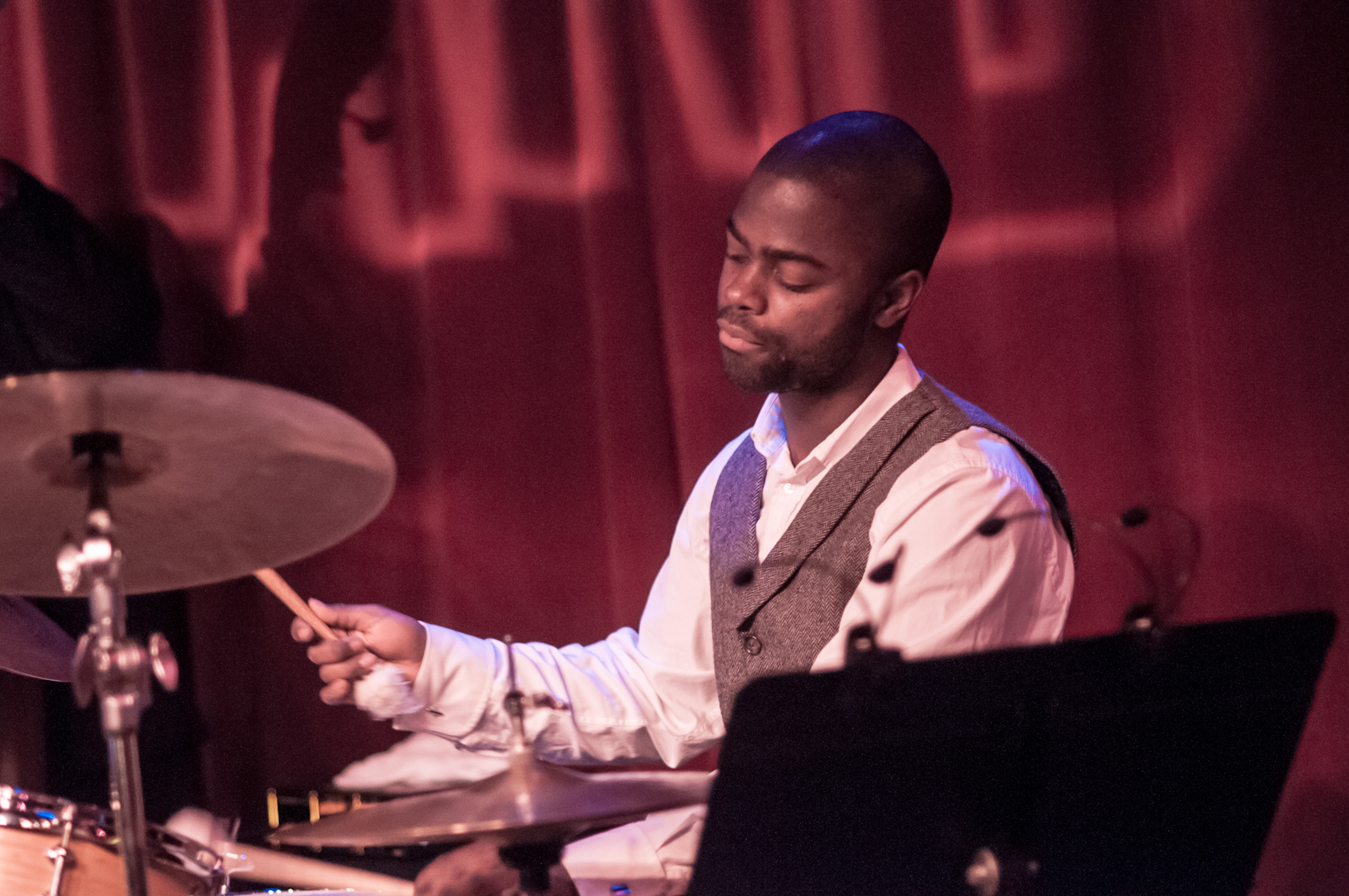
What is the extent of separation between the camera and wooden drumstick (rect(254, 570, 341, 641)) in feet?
4.35

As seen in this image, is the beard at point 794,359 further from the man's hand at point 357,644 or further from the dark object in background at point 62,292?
the dark object in background at point 62,292

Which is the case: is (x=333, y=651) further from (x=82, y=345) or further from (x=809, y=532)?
(x=82, y=345)

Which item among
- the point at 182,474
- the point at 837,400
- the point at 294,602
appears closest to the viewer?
the point at 182,474

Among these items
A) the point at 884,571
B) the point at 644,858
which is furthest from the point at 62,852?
the point at 884,571

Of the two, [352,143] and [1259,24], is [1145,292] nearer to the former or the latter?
[1259,24]

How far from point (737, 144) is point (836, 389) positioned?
689 millimetres

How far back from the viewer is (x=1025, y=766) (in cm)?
114

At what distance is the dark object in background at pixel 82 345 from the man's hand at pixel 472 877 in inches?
36.6

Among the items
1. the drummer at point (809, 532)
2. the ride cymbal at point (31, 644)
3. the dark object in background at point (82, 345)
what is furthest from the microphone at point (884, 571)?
the dark object in background at point (82, 345)

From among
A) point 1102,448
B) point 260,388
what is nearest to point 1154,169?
point 1102,448

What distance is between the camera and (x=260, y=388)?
3.51ft

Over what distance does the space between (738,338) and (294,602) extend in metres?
0.66

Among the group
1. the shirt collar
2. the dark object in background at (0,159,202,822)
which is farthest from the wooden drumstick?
the dark object in background at (0,159,202,822)

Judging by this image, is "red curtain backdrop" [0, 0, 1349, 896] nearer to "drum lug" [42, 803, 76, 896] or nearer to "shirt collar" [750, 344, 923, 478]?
"shirt collar" [750, 344, 923, 478]
